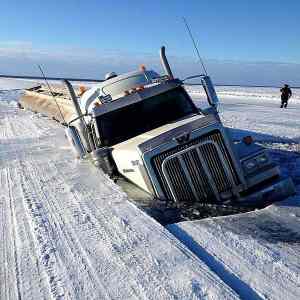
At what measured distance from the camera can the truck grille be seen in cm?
716

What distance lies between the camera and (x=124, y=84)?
33.6 ft

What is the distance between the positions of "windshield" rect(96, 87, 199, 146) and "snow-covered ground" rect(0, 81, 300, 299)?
3.31 ft

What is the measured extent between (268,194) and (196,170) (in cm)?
115

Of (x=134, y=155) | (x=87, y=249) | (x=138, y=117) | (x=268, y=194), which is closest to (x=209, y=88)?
(x=138, y=117)

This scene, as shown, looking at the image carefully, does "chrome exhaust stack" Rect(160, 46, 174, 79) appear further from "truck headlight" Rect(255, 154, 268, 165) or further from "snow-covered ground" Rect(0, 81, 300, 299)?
"truck headlight" Rect(255, 154, 268, 165)

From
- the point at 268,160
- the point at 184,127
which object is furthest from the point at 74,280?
the point at 268,160

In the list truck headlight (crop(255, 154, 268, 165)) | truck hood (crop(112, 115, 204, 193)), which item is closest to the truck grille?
truck hood (crop(112, 115, 204, 193))

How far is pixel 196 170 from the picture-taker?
282 inches

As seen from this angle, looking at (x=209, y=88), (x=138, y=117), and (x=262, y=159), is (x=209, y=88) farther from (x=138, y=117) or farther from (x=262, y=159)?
(x=262, y=159)

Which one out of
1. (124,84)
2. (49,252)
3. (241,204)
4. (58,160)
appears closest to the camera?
(49,252)

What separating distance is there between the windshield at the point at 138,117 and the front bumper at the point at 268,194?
2335 millimetres

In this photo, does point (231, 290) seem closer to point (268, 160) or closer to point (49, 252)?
point (49, 252)

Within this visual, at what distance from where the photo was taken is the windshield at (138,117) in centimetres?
888

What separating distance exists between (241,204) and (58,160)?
6401mm
